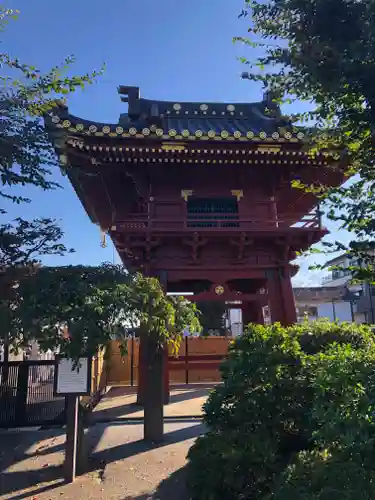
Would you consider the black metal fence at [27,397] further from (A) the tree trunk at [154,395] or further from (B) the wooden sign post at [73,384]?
(B) the wooden sign post at [73,384]

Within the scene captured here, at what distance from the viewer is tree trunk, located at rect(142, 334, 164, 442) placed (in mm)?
7281

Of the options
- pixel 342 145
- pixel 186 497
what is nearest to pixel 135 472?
pixel 186 497

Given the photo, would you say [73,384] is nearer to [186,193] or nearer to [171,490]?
[171,490]

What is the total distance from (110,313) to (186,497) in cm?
253

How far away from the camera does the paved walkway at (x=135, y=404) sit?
9.17 metres

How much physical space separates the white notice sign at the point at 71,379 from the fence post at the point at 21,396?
3.41m

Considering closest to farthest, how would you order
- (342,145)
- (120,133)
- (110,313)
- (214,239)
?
(342,145), (110,313), (120,133), (214,239)

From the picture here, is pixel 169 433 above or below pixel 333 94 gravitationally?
below

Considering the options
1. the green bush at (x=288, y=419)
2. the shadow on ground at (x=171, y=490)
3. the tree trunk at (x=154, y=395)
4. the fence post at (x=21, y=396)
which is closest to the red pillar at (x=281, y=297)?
the tree trunk at (x=154, y=395)

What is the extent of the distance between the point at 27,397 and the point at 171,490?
4.59m

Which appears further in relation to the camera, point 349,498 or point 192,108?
point 192,108

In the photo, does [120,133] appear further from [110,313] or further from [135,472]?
[135,472]

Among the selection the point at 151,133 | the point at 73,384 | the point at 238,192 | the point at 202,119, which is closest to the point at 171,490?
the point at 73,384

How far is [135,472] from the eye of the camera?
567cm
